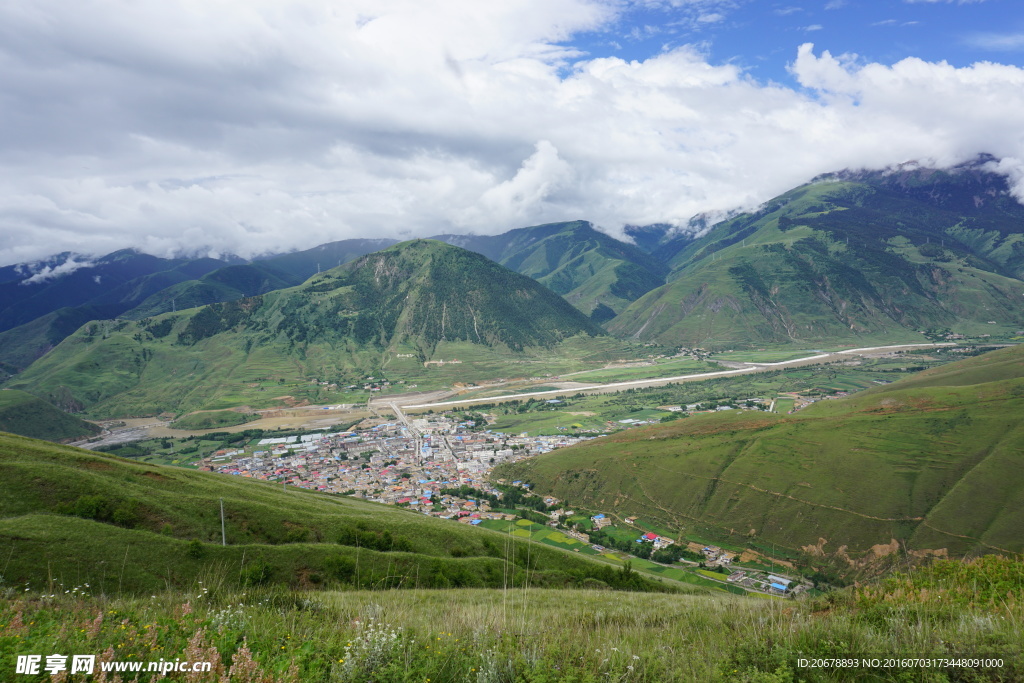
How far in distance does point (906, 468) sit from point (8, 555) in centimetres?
9057

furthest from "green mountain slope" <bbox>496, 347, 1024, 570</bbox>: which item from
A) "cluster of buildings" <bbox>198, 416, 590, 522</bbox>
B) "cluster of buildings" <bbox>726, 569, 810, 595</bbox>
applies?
"cluster of buildings" <bbox>198, 416, 590, 522</bbox>

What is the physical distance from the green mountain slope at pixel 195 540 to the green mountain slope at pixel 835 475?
37046 millimetres

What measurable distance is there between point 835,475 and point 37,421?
19441 centimetres

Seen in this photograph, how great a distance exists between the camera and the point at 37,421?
431 ft

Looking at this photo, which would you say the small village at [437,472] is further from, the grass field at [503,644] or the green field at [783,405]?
the green field at [783,405]

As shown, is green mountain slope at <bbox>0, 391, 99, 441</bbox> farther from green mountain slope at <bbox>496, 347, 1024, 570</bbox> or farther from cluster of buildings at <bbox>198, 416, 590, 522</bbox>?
green mountain slope at <bbox>496, 347, 1024, 570</bbox>

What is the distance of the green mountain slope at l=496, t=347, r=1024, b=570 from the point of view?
54406 millimetres

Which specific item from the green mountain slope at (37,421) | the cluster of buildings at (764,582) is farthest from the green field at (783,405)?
the green mountain slope at (37,421)

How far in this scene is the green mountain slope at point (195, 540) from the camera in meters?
20.3

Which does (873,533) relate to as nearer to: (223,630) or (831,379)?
(223,630)

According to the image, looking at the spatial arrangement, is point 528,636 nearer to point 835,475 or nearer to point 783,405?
point 835,475

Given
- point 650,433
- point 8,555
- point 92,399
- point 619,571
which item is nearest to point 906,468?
point 650,433

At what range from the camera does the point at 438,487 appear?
8250cm

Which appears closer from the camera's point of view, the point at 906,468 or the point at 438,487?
the point at 906,468
